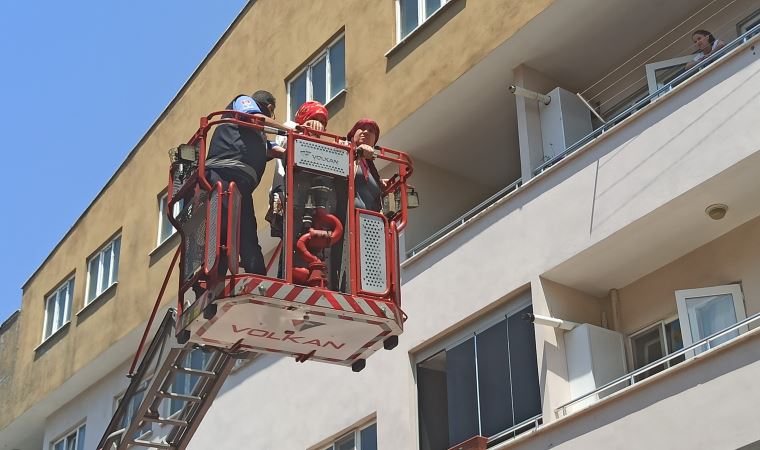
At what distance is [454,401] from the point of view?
1825 centimetres

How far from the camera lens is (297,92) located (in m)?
24.0

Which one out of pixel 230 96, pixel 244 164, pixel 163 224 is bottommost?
pixel 244 164

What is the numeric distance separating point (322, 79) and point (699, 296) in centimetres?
949

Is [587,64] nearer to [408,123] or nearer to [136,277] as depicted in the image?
[408,123]

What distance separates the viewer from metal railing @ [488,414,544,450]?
16.5 metres

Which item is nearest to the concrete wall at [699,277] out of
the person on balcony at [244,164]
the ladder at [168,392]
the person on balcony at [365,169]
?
the person on balcony at [365,169]

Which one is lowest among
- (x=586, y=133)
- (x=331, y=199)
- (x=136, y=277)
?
(x=331, y=199)

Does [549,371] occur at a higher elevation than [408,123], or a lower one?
lower

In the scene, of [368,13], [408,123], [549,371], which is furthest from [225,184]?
[368,13]

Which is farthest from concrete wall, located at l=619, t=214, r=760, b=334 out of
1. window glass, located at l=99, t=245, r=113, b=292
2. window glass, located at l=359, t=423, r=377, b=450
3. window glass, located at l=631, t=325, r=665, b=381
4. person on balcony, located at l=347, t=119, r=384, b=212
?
window glass, located at l=99, t=245, r=113, b=292

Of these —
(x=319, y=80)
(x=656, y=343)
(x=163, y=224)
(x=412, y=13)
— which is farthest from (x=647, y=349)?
(x=163, y=224)

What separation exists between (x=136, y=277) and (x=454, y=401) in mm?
11951

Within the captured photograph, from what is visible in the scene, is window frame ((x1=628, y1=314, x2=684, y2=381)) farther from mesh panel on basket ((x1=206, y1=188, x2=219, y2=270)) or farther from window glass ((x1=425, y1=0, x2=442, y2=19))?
mesh panel on basket ((x1=206, y1=188, x2=219, y2=270))

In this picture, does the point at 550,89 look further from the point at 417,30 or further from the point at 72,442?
the point at 72,442
